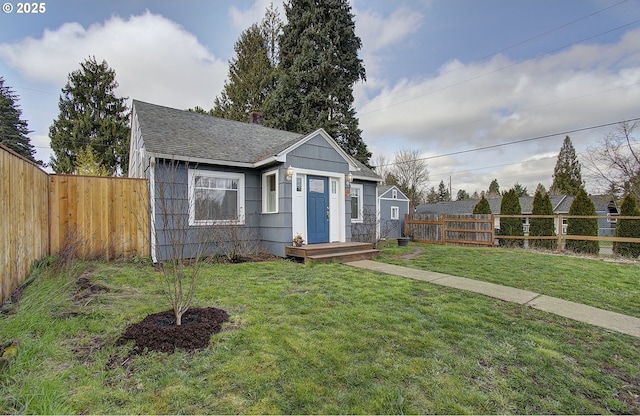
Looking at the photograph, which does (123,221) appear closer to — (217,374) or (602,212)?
(217,374)

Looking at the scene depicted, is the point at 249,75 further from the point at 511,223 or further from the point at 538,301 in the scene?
the point at 538,301

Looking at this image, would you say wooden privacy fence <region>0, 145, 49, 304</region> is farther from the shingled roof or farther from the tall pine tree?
the tall pine tree

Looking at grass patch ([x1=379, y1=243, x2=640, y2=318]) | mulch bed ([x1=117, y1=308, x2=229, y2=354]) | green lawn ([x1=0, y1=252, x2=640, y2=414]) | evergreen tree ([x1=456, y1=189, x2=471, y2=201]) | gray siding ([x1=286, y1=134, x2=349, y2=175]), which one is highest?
evergreen tree ([x1=456, y1=189, x2=471, y2=201])

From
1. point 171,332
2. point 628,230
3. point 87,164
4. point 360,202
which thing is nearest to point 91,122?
point 87,164

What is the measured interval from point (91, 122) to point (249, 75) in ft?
38.6

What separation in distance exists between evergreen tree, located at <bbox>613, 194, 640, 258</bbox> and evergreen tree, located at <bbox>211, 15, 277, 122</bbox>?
21234 millimetres

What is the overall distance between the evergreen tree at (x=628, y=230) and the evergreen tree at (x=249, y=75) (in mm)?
21234

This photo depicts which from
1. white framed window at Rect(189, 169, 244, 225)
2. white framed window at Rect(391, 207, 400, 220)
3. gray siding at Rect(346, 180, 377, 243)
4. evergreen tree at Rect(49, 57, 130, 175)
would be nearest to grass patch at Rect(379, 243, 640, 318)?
gray siding at Rect(346, 180, 377, 243)

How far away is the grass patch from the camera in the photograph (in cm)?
439

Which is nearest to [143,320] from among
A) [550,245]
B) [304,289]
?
[304,289]

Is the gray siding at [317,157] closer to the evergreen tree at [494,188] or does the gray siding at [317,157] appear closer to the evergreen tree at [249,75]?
the evergreen tree at [249,75]

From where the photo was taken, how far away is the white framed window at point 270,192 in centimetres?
778

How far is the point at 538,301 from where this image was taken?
4.16 m

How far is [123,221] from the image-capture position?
21.8 ft
